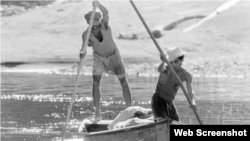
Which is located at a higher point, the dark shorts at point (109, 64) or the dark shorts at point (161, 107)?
the dark shorts at point (109, 64)

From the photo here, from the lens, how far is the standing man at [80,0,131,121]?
12297 millimetres

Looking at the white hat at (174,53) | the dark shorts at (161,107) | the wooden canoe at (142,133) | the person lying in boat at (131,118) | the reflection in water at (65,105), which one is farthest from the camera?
the reflection in water at (65,105)

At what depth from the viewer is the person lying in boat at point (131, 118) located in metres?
11.0

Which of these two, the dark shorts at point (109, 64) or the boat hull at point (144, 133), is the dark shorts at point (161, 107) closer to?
the boat hull at point (144, 133)

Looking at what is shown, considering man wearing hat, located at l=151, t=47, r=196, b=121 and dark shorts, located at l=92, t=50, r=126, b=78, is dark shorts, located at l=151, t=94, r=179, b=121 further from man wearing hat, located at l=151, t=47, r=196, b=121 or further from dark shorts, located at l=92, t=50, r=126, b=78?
dark shorts, located at l=92, t=50, r=126, b=78

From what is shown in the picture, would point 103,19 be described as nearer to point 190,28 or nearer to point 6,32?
point 190,28

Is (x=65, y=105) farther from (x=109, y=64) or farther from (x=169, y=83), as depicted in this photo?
(x=169, y=83)

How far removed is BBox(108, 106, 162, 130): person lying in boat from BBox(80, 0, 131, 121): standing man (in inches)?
23.3

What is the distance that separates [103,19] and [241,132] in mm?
4411

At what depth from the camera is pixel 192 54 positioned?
43625 mm

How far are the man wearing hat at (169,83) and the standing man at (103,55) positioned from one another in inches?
68.7

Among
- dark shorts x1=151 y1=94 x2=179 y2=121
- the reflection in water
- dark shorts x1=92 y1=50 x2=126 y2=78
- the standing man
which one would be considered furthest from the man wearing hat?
the reflection in water

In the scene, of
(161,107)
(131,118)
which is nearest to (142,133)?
(161,107)

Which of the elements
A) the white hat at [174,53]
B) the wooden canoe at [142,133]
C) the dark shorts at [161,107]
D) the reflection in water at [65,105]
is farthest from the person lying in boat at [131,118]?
the reflection in water at [65,105]
